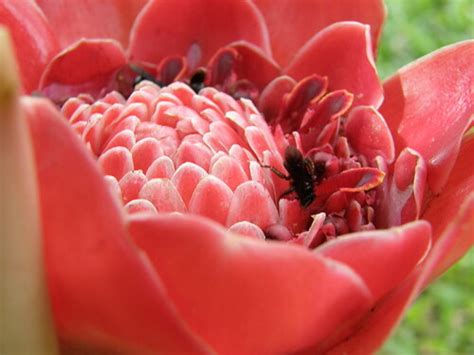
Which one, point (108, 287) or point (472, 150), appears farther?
point (472, 150)

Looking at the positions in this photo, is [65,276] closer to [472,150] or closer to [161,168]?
[161,168]

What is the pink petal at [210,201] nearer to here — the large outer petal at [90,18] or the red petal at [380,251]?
the red petal at [380,251]

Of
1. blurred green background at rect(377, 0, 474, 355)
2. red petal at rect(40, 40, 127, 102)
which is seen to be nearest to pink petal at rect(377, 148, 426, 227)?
red petal at rect(40, 40, 127, 102)

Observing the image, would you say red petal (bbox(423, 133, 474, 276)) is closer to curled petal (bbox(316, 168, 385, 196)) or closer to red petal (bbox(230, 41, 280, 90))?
curled petal (bbox(316, 168, 385, 196))

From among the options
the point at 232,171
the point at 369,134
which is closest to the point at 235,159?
the point at 232,171

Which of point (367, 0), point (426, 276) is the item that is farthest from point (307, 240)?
point (367, 0)

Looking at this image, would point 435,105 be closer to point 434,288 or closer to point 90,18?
point 90,18
